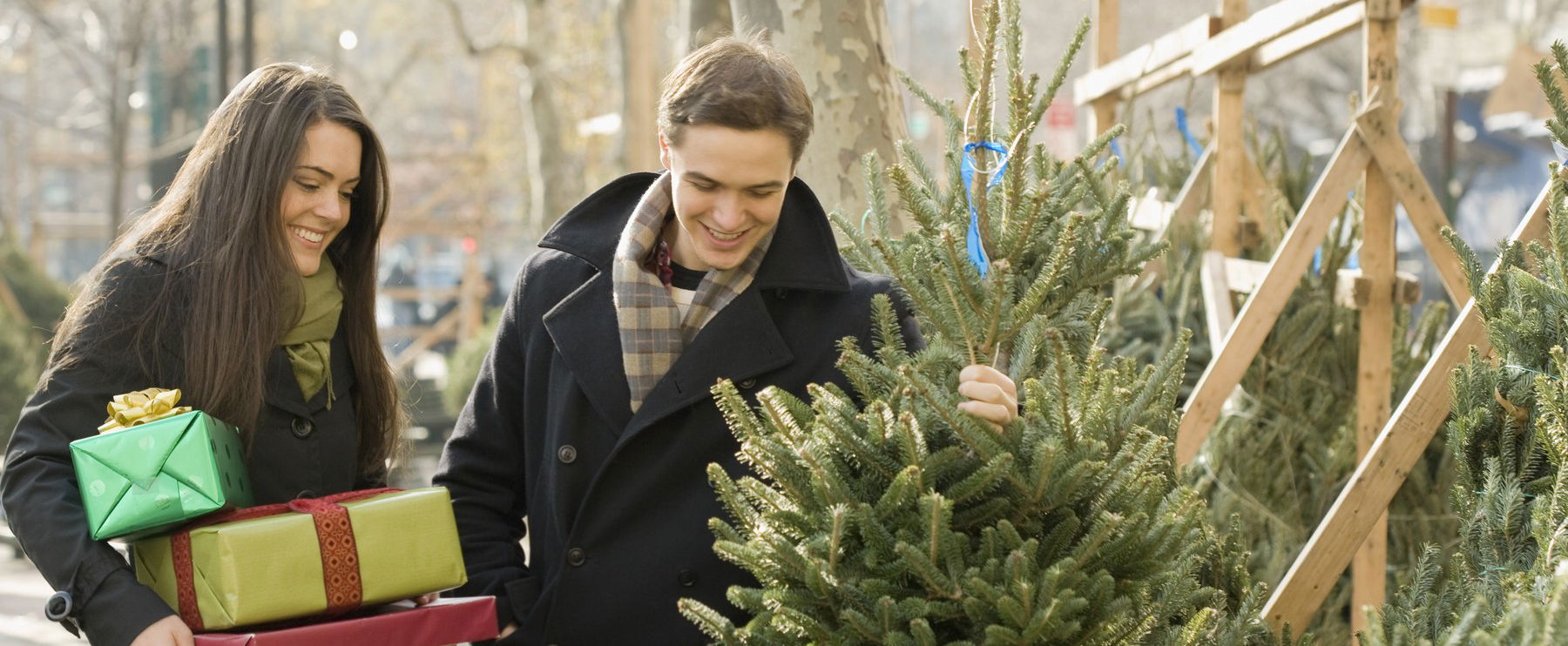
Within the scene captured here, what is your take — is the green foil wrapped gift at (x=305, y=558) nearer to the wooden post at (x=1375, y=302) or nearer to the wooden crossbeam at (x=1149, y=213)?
the wooden post at (x=1375, y=302)

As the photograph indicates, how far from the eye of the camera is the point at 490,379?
2.93m

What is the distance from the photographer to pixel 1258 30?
17.4 ft

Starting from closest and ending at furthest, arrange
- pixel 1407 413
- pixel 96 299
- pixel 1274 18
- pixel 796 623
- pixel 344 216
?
1. pixel 796 623
2. pixel 96 299
3. pixel 344 216
4. pixel 1407 413
5. pixel 1274 18

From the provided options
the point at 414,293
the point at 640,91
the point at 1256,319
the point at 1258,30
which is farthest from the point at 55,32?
the point at 1256,319

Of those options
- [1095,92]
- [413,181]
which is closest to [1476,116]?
[1095,92]

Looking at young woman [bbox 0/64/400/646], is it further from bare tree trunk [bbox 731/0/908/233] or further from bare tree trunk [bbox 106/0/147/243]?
bare tree trunk [bbox 106/0/147/243]

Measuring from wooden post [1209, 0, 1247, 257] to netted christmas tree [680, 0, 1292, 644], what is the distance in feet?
11.9

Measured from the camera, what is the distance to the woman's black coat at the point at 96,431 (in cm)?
234

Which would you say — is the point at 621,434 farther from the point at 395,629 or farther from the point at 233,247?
the point at 233,247

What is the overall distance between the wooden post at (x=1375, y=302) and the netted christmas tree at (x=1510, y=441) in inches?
76.8

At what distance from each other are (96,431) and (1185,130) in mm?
5373

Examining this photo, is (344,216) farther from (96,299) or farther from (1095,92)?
(1095,92)

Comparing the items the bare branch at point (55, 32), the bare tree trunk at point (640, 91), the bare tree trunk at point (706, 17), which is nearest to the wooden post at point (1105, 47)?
the bare tree trunk at point (706, 17)

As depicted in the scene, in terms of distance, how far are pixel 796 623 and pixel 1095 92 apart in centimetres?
538
